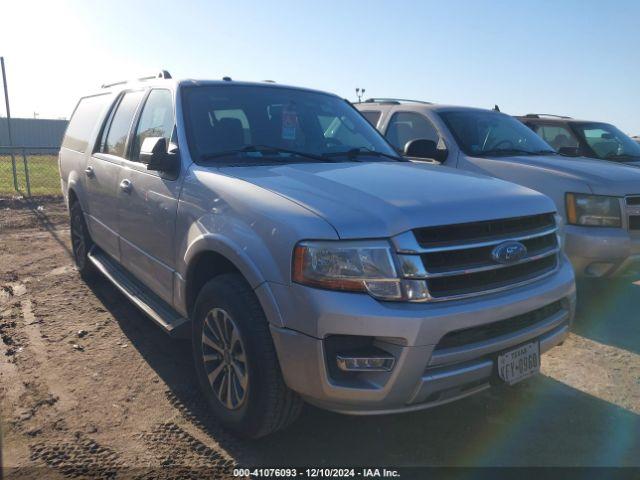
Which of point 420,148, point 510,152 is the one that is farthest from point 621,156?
point 420,148

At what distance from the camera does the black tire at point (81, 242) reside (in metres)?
5.73

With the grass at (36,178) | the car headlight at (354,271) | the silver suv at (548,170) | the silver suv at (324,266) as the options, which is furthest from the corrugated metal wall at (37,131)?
the car headlight at (354,271)

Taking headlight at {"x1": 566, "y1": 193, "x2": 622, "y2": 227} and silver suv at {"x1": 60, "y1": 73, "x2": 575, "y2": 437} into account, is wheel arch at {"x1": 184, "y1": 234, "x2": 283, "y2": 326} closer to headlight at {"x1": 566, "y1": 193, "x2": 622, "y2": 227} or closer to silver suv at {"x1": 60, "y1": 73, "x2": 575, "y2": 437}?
silver suv at {"x1": 60, "y1": 73, "x2": 575, "y2": 437}

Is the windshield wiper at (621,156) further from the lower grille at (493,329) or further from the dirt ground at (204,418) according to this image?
the lower grille at (493,329)

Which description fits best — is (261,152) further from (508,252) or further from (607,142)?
(607,142)

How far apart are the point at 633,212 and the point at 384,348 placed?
370 cm

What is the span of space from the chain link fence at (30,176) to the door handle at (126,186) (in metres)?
7.96

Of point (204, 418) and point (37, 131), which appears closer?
point (204, 418)

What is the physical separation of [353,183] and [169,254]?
1356 millimetres

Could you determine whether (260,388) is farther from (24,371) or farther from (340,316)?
(24,371)

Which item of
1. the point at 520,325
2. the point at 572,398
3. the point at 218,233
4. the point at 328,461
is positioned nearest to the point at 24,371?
the point at 218,233

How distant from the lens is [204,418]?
329 cm

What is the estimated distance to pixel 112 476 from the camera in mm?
2732

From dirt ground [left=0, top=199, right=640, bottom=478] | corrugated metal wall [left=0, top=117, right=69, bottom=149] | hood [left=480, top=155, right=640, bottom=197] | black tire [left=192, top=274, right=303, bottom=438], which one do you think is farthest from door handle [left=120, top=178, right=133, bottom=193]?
corrugated metal wall [left=0, top=117, right=69, bottom=149]
